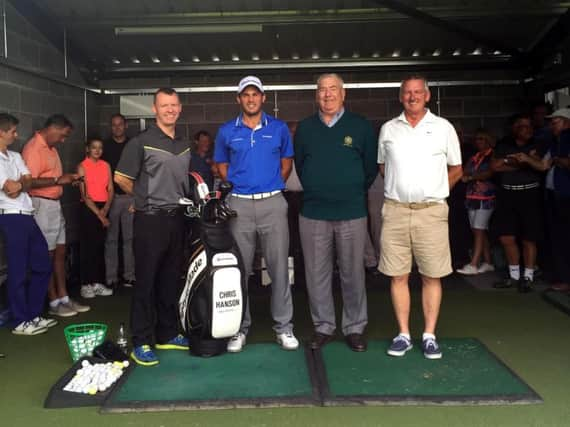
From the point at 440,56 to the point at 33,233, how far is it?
15.8 feet

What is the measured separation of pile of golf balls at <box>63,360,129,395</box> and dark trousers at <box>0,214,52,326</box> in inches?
55.7

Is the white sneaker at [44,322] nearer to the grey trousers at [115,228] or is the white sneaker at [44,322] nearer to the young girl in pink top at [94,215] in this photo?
the young girl in pink top at [94,215]

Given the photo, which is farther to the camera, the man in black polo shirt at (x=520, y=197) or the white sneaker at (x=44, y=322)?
the man in black polo shirt at (x=520, y=197)

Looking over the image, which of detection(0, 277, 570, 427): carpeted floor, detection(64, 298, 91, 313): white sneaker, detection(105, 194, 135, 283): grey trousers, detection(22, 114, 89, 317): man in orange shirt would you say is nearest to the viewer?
detection(0, 277, 570, 427): carpeted floor

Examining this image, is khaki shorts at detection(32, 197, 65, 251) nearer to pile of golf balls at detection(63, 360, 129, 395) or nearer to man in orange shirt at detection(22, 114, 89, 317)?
man in orange shirt at detection(22, 114, 89, 317)

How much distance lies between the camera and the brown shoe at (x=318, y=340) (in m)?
4.25

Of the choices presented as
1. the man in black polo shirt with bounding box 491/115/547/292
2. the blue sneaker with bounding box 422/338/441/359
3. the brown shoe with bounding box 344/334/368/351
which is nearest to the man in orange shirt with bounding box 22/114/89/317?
the brown shoe with bounding box 344/334/368/351

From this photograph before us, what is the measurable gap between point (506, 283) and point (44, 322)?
438 centimetres

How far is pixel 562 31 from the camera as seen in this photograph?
20.2 feet

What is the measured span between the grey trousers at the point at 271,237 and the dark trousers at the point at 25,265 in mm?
1819

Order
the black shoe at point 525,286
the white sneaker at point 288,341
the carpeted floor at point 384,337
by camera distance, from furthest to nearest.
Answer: the black shoe at point 525,286 → the white sneaker at point 288,341 → the carpeted floor at point 384,337

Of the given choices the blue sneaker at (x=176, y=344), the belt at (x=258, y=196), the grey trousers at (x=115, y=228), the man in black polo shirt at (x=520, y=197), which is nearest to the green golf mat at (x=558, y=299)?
the man in black polo shirt at (x=520, y=197)

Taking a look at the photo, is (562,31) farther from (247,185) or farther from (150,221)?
(150,221)

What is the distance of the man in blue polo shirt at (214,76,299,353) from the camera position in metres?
4.16
